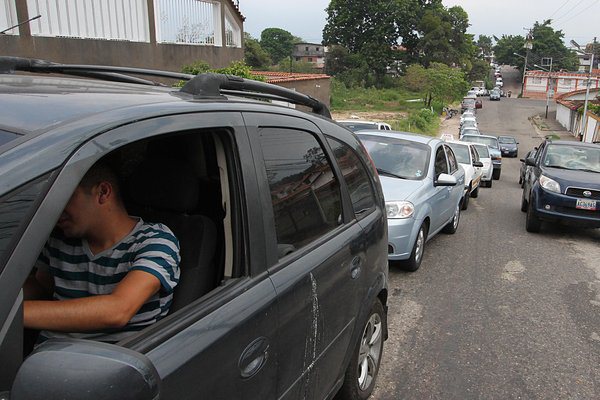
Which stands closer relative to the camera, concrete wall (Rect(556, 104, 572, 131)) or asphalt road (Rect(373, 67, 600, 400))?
asphalt road (Rect(373, 67, 600, 400))

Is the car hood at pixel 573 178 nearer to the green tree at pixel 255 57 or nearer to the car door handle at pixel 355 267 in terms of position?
the car door handle at pixel 355 267

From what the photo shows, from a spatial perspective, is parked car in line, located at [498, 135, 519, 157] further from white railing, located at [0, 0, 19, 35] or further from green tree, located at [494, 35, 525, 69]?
green tree, located at [494, 35, 525, 69]

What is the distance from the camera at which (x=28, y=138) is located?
1345 millimetres

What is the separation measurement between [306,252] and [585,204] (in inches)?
297

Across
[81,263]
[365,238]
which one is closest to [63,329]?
[81,263]

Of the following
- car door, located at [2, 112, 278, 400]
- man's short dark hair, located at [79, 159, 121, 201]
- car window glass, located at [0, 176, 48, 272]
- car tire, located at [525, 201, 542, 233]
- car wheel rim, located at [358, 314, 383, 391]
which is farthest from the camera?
car tire, located at [525, 201, 542, 233]

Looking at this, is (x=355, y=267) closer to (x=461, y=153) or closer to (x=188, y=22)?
(x=461, y=153)

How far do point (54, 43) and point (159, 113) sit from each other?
9188 millimetres

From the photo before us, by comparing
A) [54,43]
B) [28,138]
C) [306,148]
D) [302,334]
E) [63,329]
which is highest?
[54,43]

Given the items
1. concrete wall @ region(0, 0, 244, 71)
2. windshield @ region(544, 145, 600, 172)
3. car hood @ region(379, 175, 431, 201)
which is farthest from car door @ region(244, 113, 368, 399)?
concrete wall @ region(0, 0, 244, 71)

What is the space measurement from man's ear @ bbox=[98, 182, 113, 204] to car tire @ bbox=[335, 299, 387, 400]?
1799 millimetres

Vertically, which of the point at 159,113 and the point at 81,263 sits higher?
the point at 159,113

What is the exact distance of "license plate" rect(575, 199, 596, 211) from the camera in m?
8.24

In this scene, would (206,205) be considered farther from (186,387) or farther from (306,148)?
(186,387)
